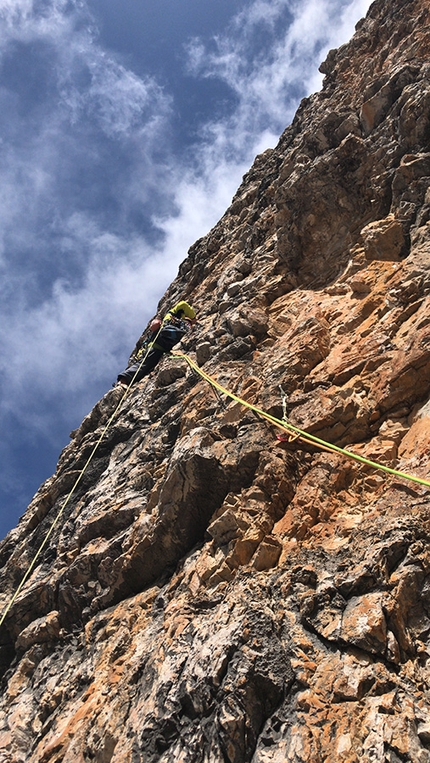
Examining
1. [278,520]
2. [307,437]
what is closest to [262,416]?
[307,437]

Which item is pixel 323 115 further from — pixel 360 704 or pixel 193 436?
pixel 360 704

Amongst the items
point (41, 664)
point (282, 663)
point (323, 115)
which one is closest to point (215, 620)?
point (282, 663)

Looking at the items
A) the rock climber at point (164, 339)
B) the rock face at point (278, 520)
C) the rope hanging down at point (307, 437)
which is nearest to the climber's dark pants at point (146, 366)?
the rock climber at point (164, 339)

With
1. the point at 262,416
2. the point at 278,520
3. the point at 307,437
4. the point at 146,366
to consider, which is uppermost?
the point at 146,366

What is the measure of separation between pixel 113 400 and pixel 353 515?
26.8ft

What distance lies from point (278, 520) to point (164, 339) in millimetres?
7321

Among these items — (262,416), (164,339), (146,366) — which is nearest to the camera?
(262,416)

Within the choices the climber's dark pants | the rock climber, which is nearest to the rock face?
the rock climber

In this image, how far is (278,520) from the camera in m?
5.51

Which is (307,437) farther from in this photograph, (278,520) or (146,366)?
(146,366)

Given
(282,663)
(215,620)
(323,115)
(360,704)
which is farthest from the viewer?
(323,115)

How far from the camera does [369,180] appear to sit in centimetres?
866

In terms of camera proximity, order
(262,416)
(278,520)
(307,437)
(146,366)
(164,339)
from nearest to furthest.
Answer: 1. (278,520)
2. (307,437)
3. (262,416)
4. (164,339)
5. (146,366)

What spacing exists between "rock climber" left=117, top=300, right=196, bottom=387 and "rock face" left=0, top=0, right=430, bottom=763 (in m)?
0.71
